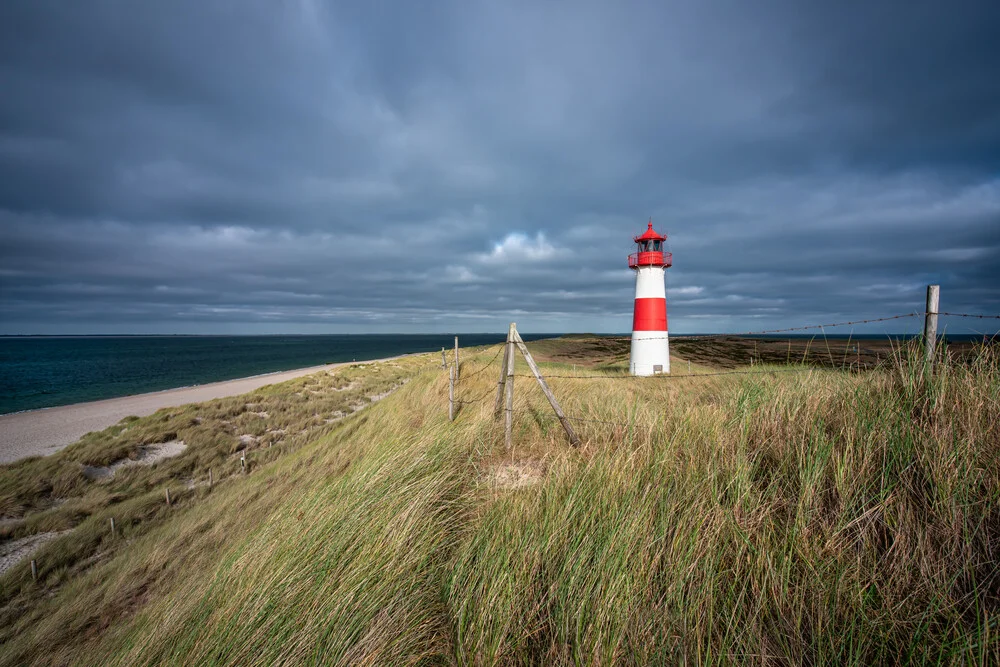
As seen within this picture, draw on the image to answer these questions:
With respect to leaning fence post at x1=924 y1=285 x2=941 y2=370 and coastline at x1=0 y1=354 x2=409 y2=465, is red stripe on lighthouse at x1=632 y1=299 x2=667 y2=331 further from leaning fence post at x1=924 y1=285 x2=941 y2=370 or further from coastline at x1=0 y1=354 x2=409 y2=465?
coastline at x1=0 y1=354 x2=409 y2=465

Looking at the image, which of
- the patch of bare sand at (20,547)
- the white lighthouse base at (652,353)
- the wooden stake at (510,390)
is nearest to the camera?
the wooden stake at (510,390)

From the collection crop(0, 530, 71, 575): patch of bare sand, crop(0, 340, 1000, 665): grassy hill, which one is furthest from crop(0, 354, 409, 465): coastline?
crop(0, 340, 1000, 665): grassy hill

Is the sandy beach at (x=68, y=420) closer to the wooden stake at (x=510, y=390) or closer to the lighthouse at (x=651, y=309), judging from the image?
the wooden stake at (x=510, y=390)

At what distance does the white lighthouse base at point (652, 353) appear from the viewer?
1526cm

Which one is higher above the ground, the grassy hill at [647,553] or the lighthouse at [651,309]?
the lighthouse at [651,309]

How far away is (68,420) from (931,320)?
116 feet

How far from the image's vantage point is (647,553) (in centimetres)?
243

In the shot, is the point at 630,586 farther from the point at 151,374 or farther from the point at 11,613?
the point at 151,374

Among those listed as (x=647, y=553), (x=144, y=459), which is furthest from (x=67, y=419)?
(x=647, y=553)

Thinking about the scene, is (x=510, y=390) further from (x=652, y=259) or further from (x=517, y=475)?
(x=652, y=259)

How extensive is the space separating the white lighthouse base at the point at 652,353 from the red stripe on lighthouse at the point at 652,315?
21cm

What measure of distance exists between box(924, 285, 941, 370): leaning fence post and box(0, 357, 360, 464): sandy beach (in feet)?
84.7

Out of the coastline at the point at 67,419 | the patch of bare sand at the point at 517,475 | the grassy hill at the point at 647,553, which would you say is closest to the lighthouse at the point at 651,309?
Answer: the grassy hill at the point at 647,553

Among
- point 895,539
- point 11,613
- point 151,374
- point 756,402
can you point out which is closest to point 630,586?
point 895,539
